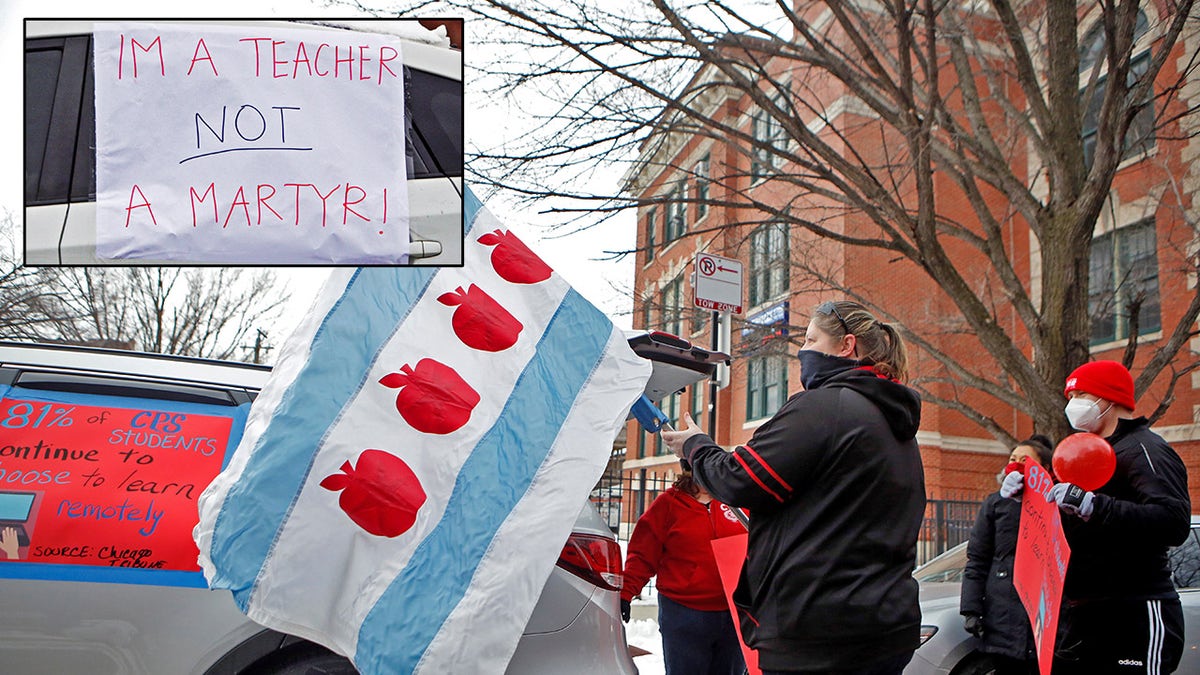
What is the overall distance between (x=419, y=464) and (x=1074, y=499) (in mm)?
2535

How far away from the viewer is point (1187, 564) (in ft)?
17.8

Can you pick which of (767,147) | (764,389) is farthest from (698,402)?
(767,147)

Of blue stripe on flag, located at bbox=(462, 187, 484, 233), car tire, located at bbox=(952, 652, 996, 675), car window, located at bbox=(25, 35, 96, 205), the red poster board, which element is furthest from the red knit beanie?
car window, located at bbox=(25, 35, 96, 205)

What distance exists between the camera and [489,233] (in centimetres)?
316

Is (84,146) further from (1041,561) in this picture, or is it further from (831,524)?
(1041,561)

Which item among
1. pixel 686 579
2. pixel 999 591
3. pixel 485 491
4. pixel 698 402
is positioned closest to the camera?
pixel 485 491

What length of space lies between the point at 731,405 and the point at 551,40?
57.6 ft

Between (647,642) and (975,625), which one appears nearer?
(975,625)

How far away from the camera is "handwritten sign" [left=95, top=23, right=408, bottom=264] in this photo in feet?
8.75

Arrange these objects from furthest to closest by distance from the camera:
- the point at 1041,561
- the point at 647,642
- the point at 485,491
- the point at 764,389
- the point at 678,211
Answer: the point at 764,389 < the point at 678,211 < the point at 647,642 < the point at 1041,561 < the point at 485,491

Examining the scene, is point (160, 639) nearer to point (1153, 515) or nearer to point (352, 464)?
point (352, 464)

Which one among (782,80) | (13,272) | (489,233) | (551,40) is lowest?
(489,233)

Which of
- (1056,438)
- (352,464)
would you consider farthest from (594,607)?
(1056,438)

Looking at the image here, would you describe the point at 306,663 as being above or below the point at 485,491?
below
